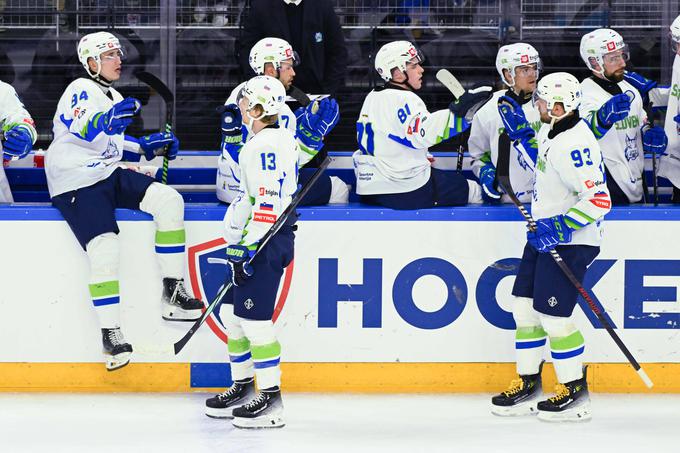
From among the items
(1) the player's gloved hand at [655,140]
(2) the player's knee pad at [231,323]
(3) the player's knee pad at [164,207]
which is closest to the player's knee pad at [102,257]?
(3) the player's knee pad at [164,207]

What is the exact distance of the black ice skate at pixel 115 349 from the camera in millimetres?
5582

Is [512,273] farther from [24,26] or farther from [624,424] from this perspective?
[24,26]

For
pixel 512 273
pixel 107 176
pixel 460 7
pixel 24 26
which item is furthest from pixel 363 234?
pixel 24 26

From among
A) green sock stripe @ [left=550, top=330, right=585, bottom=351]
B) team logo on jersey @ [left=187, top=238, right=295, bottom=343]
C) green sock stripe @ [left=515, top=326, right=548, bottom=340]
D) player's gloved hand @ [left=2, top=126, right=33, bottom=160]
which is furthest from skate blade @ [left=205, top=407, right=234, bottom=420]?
player's gloved hand @ [left=2, top=126, right=33, bottom=160]

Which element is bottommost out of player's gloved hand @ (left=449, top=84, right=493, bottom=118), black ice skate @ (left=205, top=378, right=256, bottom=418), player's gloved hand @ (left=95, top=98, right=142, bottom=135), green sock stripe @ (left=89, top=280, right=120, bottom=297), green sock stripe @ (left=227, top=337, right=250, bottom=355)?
black ice skate @ (left=205, top=378, right=256, bottom=418)

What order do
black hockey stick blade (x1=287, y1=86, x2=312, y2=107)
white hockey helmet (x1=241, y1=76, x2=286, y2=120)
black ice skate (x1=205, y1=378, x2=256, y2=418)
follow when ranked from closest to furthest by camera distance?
white hockey helmet (x1=241, y1=76, x2=286, y2=120) < black ice skate (x1=205, y1=378, x2=256, y2=418) < black hockey stick blade (x1=287, y1=86, x2=312, y2=107)

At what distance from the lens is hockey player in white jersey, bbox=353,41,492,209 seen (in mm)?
5695

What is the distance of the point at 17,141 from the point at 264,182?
129 centimetres

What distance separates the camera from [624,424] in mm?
5289

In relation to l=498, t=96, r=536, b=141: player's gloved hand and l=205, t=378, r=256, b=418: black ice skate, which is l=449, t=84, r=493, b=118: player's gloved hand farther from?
l=205, t=378, r=256, b=418: black ice skate

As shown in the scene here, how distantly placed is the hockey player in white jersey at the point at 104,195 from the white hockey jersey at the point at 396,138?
79 cm

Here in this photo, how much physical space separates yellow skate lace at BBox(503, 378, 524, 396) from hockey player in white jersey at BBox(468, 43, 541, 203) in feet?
2.72

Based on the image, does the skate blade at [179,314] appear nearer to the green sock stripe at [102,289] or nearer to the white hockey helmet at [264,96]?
the green sock stripe at [102,289]

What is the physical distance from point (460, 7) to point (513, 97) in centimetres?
159
